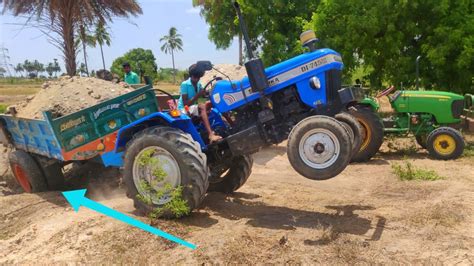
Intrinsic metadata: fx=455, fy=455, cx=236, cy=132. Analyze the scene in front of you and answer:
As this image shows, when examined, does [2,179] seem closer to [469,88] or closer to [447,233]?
[447,233]

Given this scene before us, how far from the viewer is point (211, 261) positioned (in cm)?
430

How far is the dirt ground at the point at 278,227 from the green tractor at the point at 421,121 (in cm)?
194

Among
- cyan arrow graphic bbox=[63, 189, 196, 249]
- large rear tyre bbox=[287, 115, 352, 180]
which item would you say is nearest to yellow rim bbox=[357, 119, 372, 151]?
large rear tyre bbox=[287, 115, 352, 180]

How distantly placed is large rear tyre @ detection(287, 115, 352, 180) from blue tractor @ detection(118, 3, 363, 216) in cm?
1

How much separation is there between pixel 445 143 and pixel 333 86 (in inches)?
204

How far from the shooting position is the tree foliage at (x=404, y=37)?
12.6 meters

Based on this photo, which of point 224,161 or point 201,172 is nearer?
point 201,172

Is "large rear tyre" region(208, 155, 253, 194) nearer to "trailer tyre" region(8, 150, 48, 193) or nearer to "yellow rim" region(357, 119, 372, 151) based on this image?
"trailer tyre" region(8, 150, 48, 193)

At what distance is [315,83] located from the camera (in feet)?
18.0

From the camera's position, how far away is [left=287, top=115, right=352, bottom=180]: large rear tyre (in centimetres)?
489

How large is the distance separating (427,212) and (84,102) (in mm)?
5503

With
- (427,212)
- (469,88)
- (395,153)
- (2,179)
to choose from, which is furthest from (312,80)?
(469,88)

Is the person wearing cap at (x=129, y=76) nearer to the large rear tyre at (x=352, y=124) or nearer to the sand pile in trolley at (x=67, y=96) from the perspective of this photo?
the sand pile in trolley at (x=67, y=96)

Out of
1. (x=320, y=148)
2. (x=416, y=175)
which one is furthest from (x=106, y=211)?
(x=416, y=175)
